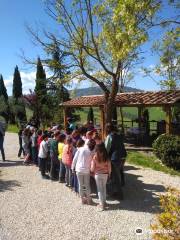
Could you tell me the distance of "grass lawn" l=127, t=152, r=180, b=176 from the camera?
43.1 feet

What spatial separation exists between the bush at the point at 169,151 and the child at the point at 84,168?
5.46 meters

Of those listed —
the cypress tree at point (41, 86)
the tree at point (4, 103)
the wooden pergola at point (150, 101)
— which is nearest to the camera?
the wooden pergola at point (150, 101)

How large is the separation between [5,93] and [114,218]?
43193mm

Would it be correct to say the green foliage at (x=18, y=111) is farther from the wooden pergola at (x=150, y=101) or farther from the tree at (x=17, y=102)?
the wooden pergola at (x=150, y=101)

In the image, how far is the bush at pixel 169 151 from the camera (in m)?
13.3

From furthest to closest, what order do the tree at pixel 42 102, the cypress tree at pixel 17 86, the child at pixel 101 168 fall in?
the cypress tree at pixel 17 86 < the tree at pixel 42 102 < the child at pixel 101 168

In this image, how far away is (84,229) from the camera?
7.11 meters

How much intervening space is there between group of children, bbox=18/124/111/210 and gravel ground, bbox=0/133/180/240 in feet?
1.05

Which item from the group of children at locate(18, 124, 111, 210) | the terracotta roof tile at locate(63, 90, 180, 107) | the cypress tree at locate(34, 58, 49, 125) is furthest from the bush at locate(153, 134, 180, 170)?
the cypress tree at locate(34, 58, 49, 125)

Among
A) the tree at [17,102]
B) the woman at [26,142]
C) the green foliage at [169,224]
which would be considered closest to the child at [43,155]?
the woman at [26,142]

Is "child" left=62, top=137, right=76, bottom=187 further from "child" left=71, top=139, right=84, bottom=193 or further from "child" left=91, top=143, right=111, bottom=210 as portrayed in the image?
"child" left=91, top=143, right=111, bottom=210

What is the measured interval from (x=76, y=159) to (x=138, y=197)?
1852mm

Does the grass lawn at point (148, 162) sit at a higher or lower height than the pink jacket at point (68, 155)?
lower

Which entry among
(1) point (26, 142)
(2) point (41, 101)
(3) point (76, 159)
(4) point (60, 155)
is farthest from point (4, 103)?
(3) point (76, 159)
